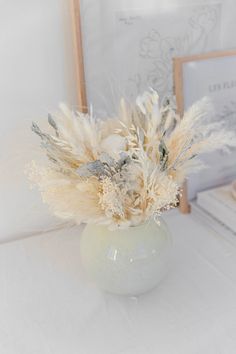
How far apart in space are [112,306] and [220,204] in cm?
36

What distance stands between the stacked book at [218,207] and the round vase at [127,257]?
0.23 meters

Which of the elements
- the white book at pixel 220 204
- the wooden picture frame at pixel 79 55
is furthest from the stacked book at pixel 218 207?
the wooden picture frame at pixel 79 55

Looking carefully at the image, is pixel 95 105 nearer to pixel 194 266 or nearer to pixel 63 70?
pixel 63 70

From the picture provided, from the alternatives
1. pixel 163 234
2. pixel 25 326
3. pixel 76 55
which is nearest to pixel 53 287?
pixel 25 326

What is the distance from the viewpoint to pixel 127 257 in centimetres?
76

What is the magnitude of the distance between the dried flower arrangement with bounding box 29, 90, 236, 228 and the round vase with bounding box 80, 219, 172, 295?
0.11 ft

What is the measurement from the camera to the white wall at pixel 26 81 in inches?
34.5

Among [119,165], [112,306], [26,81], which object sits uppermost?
[26,81]

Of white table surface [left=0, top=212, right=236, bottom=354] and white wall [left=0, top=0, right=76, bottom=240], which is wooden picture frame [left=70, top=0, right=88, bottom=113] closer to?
white wall [left=0, top=0, right=76, bottom=240]

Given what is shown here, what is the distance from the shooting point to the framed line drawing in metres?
0.99

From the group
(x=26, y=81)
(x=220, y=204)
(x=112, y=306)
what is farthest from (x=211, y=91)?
(x=112, y=306)

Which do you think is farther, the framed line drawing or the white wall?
the framed line drawing

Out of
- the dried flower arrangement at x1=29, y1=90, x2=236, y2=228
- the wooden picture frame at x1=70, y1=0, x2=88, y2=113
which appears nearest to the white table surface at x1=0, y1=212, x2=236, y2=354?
the dried flower arrangement at x1=29, y1=90, x2=236, y2=228

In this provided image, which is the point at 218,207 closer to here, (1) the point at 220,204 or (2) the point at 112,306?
(1) the point at 220,204
